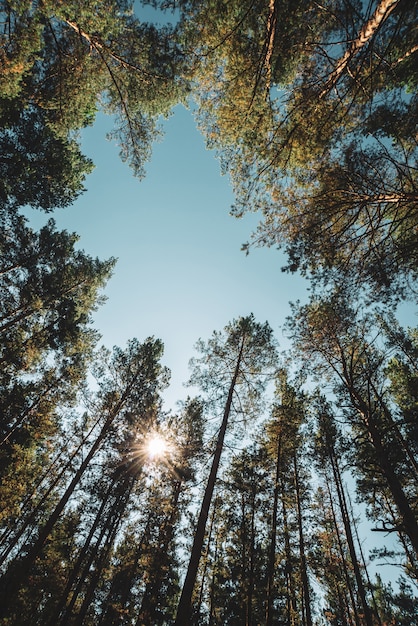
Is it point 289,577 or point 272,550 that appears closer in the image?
point 272,550

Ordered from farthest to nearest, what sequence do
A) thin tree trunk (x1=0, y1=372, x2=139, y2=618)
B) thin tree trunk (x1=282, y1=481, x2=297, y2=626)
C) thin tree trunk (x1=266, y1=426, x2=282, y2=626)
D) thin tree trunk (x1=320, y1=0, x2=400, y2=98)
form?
1. thin tree trunk (x1=282, y1=481, x2=297, y2=626)
2. thin tree trunk (x1=266, y1=426, x2=282, y2=626)
3. thin tree trunk (x1=0, y1=372, x2=139, y2=618)
4. thin tree trunk (x1=320, y1=0, x2=400, y2=98)

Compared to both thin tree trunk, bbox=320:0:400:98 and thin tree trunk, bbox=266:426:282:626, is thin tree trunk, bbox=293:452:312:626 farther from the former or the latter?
thin tree trunk, bbox=320:0:400:98

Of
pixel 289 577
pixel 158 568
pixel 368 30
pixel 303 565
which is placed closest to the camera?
pixel 368 30

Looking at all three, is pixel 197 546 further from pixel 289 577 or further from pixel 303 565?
pixel 289 577

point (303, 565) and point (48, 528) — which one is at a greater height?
→ point (303, 565)

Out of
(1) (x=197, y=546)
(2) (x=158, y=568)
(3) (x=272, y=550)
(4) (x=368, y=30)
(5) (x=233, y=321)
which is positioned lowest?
(1) (x=197, y=546)

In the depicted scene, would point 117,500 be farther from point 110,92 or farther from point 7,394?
point 110,92

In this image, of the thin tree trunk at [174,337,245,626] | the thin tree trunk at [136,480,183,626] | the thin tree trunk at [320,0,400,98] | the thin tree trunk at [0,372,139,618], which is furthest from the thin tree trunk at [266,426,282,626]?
the thin tree trunk at [320,0,400,98]

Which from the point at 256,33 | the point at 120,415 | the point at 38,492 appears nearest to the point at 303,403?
the point at 120,415

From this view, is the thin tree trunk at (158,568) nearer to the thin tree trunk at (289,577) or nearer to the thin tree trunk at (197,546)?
the thin tree trunk at (197,546)

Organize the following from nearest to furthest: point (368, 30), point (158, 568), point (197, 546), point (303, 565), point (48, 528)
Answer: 1. point (368, 30)
2. point (197, 546)
3. point (48, 528)
4. point (158, 568)
5. point (303, 565)

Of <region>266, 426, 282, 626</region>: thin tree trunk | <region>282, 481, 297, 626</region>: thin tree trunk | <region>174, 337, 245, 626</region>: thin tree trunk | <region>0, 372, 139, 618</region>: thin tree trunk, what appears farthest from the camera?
<region>282, 481, 297, 626</region>: thin tree trunk

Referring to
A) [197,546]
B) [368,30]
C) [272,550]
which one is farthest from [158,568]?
[368,30]

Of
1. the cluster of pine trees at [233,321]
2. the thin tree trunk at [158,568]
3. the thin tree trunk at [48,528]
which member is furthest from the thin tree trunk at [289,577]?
the thin tree trunk at [48,528]
